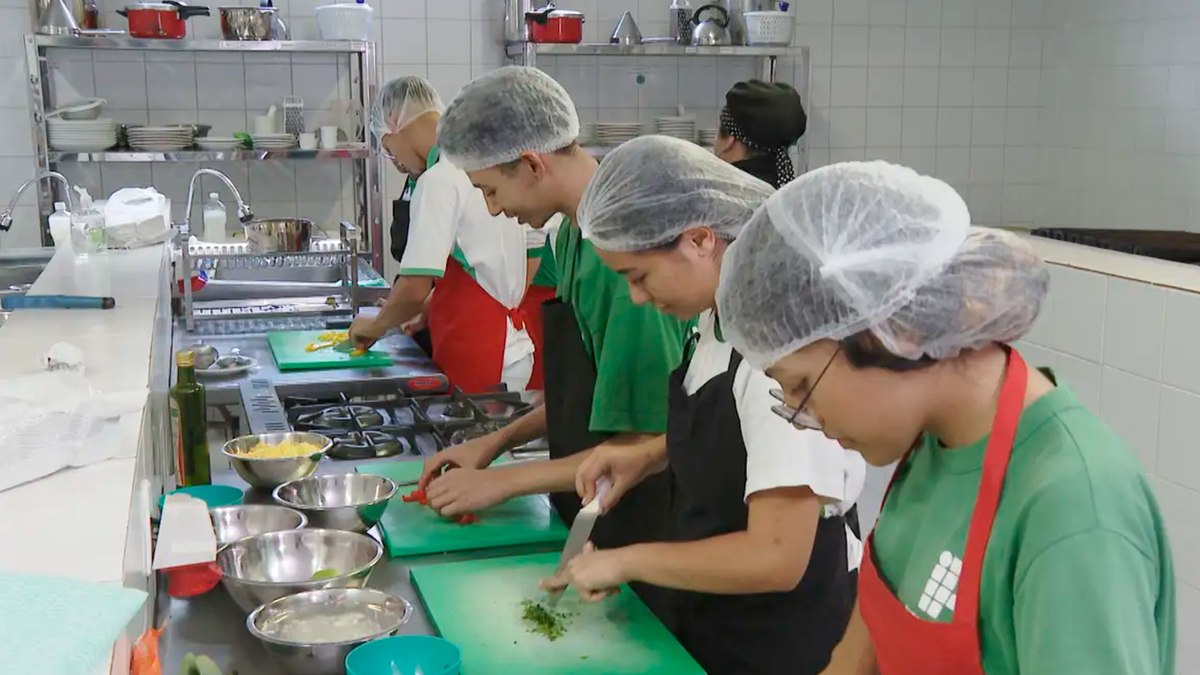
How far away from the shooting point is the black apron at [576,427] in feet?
6.93

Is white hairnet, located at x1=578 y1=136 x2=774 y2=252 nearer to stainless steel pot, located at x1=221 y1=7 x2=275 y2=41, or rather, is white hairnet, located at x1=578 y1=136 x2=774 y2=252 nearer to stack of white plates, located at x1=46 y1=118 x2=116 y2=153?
stainless steel pot, located at x1=221 y1=7 x2=275 y2=41

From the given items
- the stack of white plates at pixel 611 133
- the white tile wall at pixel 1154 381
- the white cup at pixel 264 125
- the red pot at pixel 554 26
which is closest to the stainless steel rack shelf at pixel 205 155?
the white cup at pixel 264 125

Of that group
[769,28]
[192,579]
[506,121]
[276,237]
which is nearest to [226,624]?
[192,579]

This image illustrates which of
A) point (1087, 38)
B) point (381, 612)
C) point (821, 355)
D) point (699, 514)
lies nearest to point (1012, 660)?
point (821, 355)

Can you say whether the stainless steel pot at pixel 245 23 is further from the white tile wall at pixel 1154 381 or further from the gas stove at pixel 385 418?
the white tile wall at pixel 1154 381

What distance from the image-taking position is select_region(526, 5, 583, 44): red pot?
16.8 ft

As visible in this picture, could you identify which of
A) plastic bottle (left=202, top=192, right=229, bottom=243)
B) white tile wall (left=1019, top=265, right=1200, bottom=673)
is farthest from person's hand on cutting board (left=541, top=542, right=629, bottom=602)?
plastic bottle (left=202, top=192, right=229, bottom=243)

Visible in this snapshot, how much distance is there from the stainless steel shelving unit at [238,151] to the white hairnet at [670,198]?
11.5ft

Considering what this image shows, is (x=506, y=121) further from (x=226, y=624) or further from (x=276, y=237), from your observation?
(x=276, y=237)

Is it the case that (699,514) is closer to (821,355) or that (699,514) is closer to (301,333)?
(821,355)

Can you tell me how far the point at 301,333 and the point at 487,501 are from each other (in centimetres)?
182

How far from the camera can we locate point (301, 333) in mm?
3688

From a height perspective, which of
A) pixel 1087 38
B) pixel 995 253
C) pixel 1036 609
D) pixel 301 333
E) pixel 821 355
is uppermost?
pixel 1087 38

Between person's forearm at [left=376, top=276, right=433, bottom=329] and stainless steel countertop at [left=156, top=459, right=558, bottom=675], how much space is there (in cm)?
153
